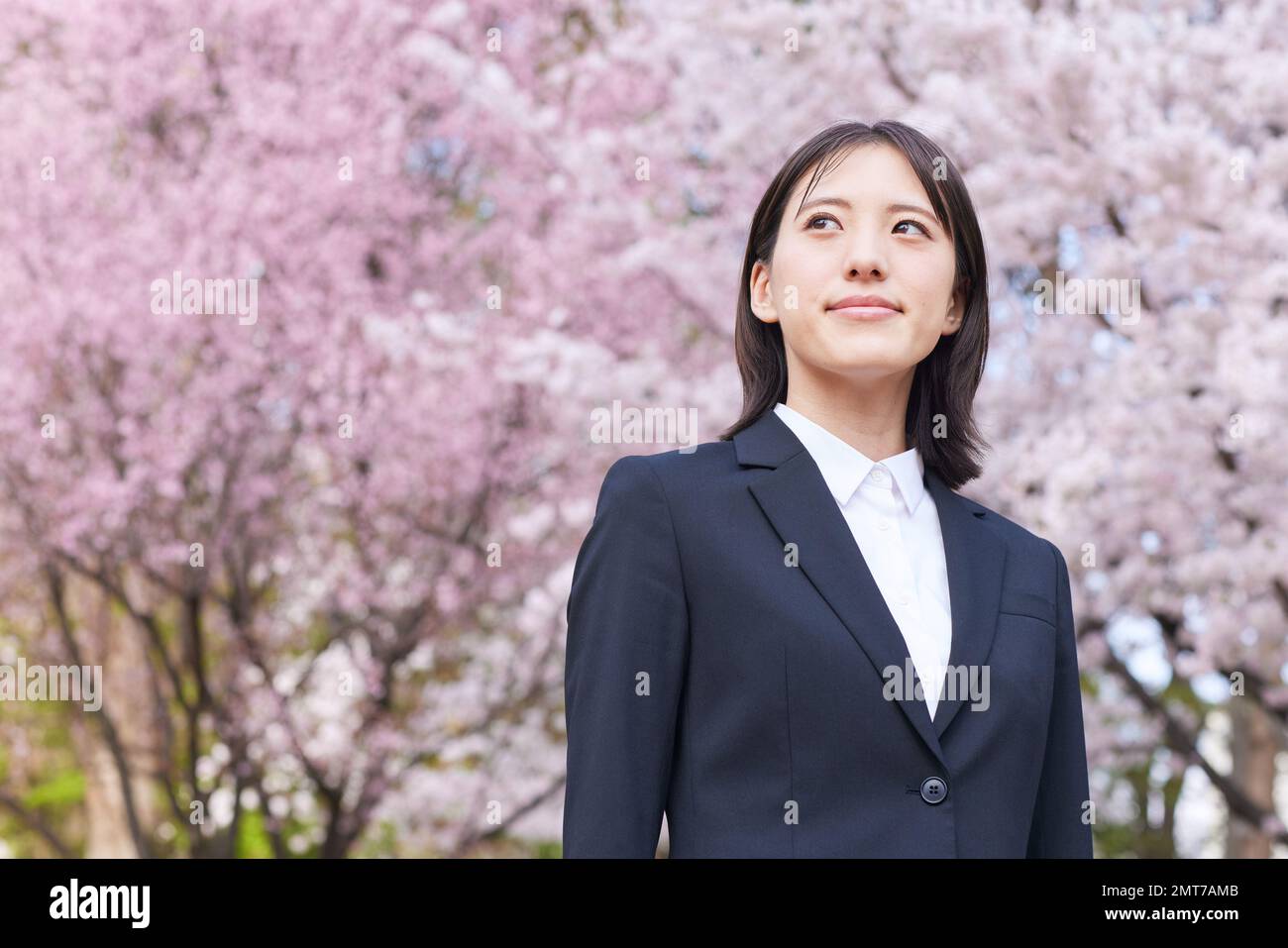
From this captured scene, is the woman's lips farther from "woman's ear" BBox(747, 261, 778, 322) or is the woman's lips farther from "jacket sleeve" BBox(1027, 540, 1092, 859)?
"jacket sleeve" BBox(1027, 540, 1092, 859)

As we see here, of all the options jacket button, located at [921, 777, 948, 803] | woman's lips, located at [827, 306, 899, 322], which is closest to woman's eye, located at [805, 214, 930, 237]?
woman's lips, located at [827, 306, 899, 322]

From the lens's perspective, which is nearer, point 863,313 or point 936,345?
point 863,313

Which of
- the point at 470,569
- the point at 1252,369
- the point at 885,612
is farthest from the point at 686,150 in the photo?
the point at 885,612

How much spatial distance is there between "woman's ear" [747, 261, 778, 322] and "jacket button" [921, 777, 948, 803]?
0.76 metres

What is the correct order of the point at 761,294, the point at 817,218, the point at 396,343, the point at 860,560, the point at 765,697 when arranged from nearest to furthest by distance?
1. the point at 765,697
2. the point at 860,560
3. the point at 817,218
4. the point at 761,294
5. the point at 396,343

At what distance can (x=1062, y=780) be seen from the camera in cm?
211

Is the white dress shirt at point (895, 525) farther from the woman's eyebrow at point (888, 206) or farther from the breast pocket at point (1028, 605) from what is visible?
the woman's eyebrow at point (888, 206)

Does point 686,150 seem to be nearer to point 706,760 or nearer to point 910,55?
point 910,55

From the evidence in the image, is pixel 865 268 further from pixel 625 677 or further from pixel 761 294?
pixel 625 677

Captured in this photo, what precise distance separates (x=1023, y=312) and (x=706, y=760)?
18.6 feet

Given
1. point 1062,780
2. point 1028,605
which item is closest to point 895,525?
point 1028,605

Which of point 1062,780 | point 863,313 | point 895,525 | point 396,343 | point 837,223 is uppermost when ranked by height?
point 396,343

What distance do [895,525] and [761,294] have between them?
43cm

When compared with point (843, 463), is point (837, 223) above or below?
above
